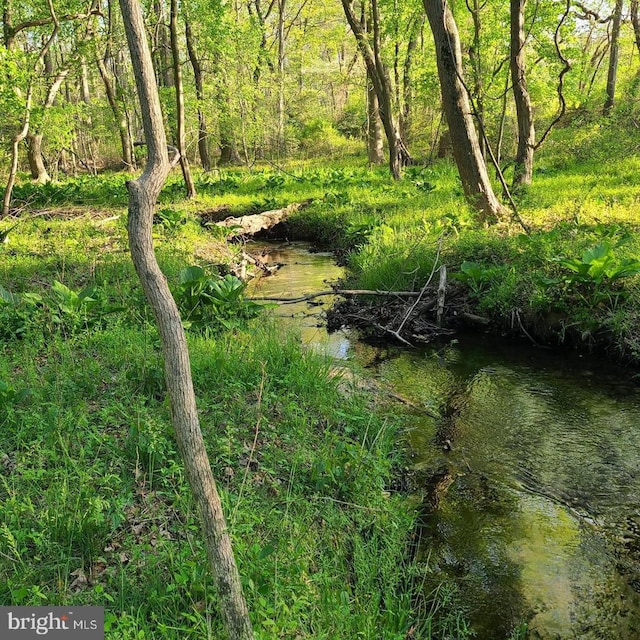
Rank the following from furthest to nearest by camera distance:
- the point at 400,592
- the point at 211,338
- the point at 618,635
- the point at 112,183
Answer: the point at 112,183 < the point at 211,338 < the point at 400,592 < the point at 618,635

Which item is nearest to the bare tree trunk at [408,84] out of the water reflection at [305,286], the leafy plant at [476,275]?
the water reflection at [305,286]

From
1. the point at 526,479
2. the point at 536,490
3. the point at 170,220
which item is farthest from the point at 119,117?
the point at 536,490

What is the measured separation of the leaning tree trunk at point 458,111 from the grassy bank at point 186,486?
4.98 meters

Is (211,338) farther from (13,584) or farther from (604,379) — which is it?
(604,379)

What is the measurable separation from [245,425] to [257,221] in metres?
8.28

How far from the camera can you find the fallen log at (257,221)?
423 inches

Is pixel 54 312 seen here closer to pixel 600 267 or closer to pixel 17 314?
pixel 17 314

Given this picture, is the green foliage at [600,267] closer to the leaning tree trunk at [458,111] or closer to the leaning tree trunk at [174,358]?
the leaning tree trunk at [458,111]

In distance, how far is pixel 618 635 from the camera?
104 inches

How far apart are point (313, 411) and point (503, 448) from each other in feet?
4.79

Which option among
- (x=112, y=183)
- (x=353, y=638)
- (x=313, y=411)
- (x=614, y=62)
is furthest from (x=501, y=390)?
(x=614, y=62)

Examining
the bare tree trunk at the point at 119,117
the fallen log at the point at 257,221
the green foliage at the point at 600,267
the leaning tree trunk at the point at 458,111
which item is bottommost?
the green foliage at the point at 600,267

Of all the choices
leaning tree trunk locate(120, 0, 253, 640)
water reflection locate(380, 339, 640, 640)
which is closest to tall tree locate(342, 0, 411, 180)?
water reflection locate(380, 339, 640, 640)

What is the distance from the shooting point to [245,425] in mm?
3891
